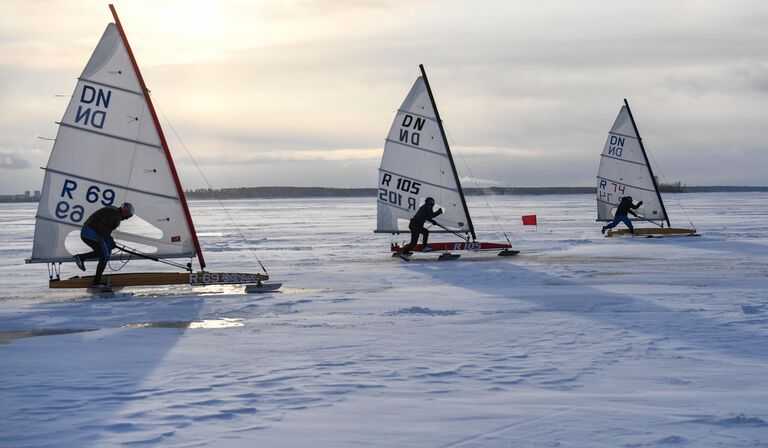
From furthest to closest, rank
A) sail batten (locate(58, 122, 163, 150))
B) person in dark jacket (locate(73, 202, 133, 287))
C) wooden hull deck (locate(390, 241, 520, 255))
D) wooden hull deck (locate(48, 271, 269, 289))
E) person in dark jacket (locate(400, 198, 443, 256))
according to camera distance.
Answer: wooden hull deck (locate(390, 241, 520, 255))
person in dark jacket (locate(400, 198, 443, 256))
sail batten (locate(58, 122, 163, 150))
wooden hull deck (locate(48, 271, 269, 289))
person in dark jacket (locate(73, 202, 133, 287))

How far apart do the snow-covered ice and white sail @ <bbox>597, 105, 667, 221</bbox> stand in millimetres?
16086

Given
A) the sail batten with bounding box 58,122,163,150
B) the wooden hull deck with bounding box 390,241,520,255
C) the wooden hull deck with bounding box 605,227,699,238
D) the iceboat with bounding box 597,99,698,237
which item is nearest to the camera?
the sail batten with bounding box 58,122,163,150

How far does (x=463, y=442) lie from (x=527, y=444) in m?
0.39

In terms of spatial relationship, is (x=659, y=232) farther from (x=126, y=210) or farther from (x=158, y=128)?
(x=126, y=210)

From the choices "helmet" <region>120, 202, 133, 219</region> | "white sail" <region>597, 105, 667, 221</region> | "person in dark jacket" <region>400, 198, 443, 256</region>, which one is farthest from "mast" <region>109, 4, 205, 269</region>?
"white sail" <region>597, 105, 667, 221</region>

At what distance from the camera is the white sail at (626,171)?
1225 inches

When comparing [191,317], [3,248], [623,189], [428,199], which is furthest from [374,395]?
[623,189]

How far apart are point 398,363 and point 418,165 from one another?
46.0 feet

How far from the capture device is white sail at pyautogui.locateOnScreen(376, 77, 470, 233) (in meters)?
21.7

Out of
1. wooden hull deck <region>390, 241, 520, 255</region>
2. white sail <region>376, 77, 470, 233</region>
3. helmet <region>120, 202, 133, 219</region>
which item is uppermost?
white sail <region>376, 77, 470, 233</region>

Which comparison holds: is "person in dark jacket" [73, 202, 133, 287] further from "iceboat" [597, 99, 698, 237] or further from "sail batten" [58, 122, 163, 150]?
"iceboat" [597, 99, 698, 237]

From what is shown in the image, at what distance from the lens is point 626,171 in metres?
31.4

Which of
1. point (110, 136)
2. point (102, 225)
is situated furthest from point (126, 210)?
point (110, 136)

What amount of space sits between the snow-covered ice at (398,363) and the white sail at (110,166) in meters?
1.02
